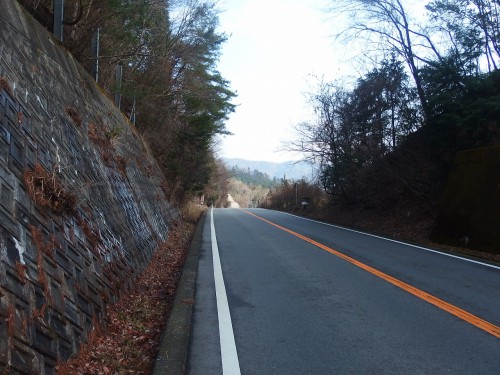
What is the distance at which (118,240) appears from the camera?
6.61 meters

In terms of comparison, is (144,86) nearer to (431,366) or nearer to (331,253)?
(331,253)

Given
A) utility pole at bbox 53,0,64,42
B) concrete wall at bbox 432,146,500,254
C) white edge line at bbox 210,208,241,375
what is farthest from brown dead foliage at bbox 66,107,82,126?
concrete wall at bbox 432,146,500,254

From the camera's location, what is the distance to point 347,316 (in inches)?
217

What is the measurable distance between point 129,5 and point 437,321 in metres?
9.44

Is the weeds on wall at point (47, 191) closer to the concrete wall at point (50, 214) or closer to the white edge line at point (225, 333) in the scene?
the concrete wall at point (50, 214)

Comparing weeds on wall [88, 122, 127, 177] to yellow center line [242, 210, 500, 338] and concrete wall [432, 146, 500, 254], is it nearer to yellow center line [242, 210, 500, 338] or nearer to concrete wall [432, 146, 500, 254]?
yellow center line [242, 210, 500, 338]

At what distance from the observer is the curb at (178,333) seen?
4.00m

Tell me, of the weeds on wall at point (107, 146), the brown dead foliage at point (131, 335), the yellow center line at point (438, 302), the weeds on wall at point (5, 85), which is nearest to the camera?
the brown dead foliage at point (131, 335)

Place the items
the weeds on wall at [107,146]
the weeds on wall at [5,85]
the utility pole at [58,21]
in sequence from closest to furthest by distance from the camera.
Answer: the weeds on wall at [5,85]
the weeds on wall at [107,146]
the utility pole at [58,21]

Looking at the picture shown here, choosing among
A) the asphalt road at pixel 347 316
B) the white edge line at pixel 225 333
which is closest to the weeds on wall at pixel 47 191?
the asphalt road at pixel 347 316

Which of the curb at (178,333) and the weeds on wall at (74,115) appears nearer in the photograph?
the curb at (178,333)

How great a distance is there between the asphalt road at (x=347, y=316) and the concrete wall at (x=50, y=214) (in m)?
1.30

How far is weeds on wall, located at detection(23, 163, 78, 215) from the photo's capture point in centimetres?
422

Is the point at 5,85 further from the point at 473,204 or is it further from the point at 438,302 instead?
the point at 473,204
